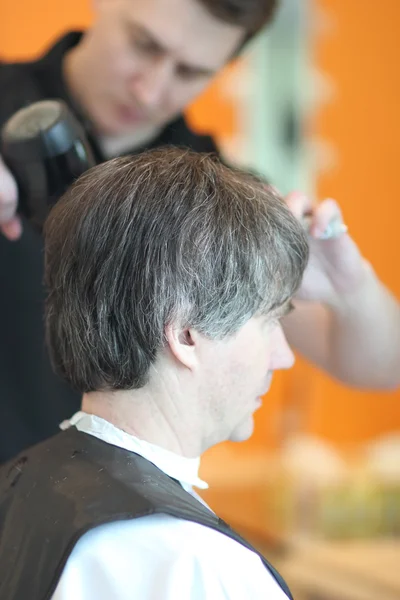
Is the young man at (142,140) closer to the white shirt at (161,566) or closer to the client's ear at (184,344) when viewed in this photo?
the client's ear at (184,344)

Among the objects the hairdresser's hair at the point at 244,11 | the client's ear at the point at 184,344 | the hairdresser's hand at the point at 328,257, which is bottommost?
the hairdresser's hand at the point at 328,257

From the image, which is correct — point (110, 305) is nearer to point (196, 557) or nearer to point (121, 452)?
point (121, 452)

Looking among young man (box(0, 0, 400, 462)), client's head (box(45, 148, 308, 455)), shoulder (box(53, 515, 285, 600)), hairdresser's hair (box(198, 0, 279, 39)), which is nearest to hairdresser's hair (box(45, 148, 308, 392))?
client's head (box(45, 148, 308, 455))

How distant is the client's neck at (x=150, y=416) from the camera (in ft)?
3.15

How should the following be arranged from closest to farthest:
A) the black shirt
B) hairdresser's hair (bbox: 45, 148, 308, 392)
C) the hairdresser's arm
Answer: hairdresser's hair (bbox: 45, 148, 308, 392)
the hairdresser's arm
the black shirt

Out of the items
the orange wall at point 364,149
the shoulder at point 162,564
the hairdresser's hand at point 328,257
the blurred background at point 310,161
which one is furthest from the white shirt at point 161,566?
the orange wall at point 364,149

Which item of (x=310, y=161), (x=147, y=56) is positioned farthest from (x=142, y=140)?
(x=310, y=161)

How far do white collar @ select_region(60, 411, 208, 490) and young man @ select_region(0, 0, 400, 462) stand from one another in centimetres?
41

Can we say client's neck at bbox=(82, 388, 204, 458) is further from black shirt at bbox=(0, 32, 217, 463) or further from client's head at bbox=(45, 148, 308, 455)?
black shirt at bbox=(0, 32, 217, 463)

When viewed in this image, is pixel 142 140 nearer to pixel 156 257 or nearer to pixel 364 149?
pixel 156 257

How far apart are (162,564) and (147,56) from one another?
0.95m

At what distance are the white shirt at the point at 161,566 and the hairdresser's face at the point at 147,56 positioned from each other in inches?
33.7

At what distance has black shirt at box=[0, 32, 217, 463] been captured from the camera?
4.97ft

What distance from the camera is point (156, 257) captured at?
0.91 m
